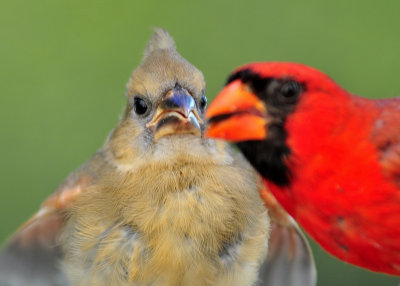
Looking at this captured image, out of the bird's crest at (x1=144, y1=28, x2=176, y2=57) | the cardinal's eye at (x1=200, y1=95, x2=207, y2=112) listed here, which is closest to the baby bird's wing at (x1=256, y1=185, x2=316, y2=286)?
the cardinal's eye at (x1=200, y1=95, x2=207, y2=112)

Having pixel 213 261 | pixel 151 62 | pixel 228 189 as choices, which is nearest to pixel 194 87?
pixel 151 62

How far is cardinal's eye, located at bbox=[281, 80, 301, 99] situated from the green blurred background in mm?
1179

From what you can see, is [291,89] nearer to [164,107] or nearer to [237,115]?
[237,115]

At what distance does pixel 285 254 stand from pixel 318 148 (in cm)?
56

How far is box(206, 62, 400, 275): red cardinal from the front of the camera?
1271mm

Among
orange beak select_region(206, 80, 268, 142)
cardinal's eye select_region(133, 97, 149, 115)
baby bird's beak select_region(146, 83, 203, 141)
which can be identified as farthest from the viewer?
cardinal's eye select_region(133, 97, 149, 115)

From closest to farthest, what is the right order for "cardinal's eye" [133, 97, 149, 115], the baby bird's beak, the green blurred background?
1. the baby bird's beak
2. "cardinal's eye" [133, 97, 149, 115]
3. the green blurred background

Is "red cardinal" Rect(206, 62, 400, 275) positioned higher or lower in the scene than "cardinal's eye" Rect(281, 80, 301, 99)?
lower

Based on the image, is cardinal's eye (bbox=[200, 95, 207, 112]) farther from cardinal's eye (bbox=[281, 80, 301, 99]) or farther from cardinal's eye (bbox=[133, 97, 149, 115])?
cardinal's eye (bbox=[281, 80, 301, 99])

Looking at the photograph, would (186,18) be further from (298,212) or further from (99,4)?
(298,212)

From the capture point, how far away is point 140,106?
5.57ft

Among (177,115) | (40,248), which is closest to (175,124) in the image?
(177,115)

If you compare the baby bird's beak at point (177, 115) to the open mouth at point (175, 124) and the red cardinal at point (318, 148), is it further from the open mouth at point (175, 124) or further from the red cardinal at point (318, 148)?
the red cardinal at point (318, 148)

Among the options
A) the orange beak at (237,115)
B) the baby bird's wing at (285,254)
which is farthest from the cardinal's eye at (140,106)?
the orange beak at (237,115)
